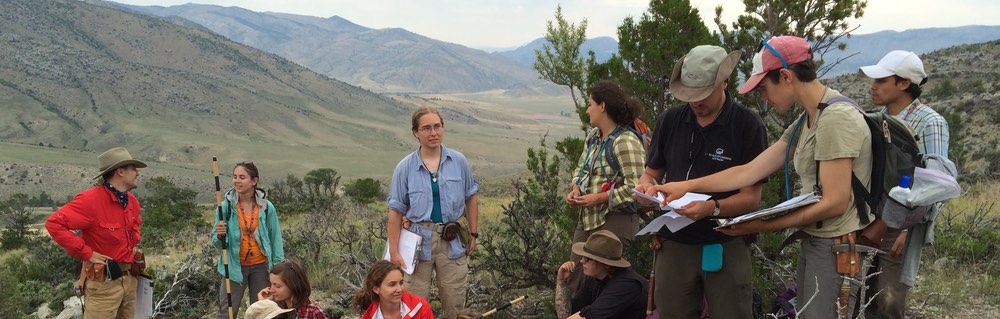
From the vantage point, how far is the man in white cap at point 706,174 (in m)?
2.75

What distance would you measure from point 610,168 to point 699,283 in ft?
2.96

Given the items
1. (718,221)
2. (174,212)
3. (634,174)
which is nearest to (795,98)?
(718,221)

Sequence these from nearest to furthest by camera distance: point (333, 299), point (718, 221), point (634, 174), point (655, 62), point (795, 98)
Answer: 1. point (795, 98)
2. point (718, 221)
3. point (634, 174)
4. point (655, 62)
5. point (333, 299)

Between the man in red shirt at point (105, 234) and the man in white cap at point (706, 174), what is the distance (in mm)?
3438

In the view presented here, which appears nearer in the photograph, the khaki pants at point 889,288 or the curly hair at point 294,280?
the khaki pants at point 889,288

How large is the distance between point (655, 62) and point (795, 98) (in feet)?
9.41

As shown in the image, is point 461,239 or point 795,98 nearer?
point 795,98

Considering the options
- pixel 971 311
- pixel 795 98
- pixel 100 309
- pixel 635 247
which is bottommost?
pixel 971 311

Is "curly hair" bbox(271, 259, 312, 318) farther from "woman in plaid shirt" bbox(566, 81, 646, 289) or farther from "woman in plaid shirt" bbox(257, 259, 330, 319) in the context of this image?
"woman in plaid shirt" bbox(566, 81, 646, 289)

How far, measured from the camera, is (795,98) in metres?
2.39

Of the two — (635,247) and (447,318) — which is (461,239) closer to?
(447,318)

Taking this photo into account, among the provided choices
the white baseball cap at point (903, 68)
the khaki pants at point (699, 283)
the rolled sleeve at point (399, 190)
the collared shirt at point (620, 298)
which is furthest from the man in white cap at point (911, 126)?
the rolled sleeve at point (399, 190)

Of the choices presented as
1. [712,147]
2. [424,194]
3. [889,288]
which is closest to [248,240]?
[424,194]

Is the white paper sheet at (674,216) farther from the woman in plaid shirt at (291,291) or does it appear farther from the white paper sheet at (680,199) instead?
the woman in plaid shirt at (291,291)
